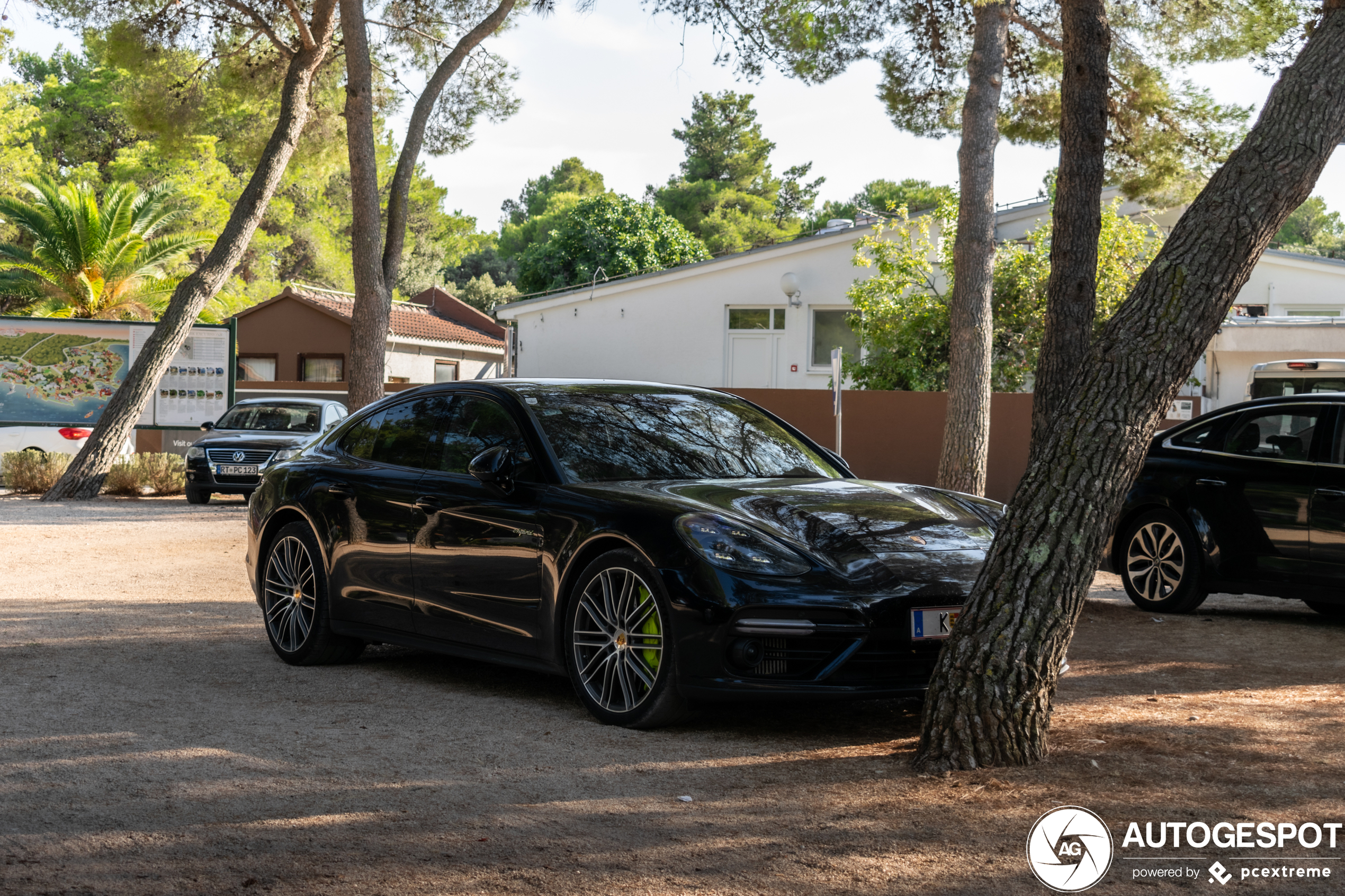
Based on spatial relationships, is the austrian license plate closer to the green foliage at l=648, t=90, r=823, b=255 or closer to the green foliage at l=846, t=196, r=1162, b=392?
the green foliage at l=846, t=196, r=1162, b=392

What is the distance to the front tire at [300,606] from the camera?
280 inches

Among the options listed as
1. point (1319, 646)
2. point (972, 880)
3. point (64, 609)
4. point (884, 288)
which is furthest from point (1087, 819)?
point (884, 288)

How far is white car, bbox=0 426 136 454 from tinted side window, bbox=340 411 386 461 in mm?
17787

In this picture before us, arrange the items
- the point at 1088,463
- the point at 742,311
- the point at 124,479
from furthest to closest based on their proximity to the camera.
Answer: the point at 742,311 < the point at 124,479 < the point at 1088,463

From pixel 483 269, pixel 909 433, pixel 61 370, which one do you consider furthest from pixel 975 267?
pixel 483 269

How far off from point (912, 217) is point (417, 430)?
18310 mm

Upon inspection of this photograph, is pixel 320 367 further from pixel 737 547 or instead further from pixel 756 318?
pixel 737 547

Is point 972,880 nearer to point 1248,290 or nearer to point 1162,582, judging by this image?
point 1162,582

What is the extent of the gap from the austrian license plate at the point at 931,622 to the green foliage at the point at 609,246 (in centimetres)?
3855

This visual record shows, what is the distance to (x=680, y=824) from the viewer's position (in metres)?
4.23

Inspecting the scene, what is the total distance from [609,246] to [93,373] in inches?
938

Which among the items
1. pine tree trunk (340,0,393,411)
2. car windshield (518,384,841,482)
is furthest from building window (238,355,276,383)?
car windshield (518,384,841,482)

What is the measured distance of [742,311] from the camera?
27.9 m

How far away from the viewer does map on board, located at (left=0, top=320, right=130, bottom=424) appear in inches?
906
